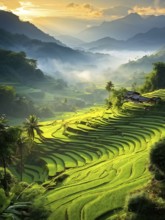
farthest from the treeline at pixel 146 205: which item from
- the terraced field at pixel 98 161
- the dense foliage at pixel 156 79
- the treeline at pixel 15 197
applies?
the dense foliage at pixel 156 79

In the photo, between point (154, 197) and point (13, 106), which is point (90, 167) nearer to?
point (154, 197)

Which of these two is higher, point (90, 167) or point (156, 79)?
point (156, 79)

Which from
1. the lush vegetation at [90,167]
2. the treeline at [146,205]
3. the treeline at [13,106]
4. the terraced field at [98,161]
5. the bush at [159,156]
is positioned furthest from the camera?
the treeline at [13,106]

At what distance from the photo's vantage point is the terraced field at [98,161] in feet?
129

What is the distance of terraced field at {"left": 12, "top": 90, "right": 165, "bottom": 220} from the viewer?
1545 inches

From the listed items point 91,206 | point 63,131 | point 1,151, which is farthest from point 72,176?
point 63,131

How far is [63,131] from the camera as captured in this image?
288ft

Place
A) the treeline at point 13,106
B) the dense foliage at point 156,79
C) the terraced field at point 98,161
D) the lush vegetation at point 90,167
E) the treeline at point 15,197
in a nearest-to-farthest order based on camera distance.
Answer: the treeline at point 15,197
the lush vegetation at point 90,167
the terraced field at point 98,161
the dense foliage at point 156,79
the treeline at point 13,106

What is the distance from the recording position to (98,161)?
60.1 m

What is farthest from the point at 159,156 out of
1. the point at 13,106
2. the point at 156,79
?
the point at 13,106

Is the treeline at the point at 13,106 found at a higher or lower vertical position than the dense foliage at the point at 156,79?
lower

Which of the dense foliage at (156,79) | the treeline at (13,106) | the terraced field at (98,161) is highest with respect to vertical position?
the dense foliage at (156,79)

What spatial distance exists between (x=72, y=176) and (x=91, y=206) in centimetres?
1630

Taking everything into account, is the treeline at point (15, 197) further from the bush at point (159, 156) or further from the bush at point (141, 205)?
the bush at point (159, 156)
